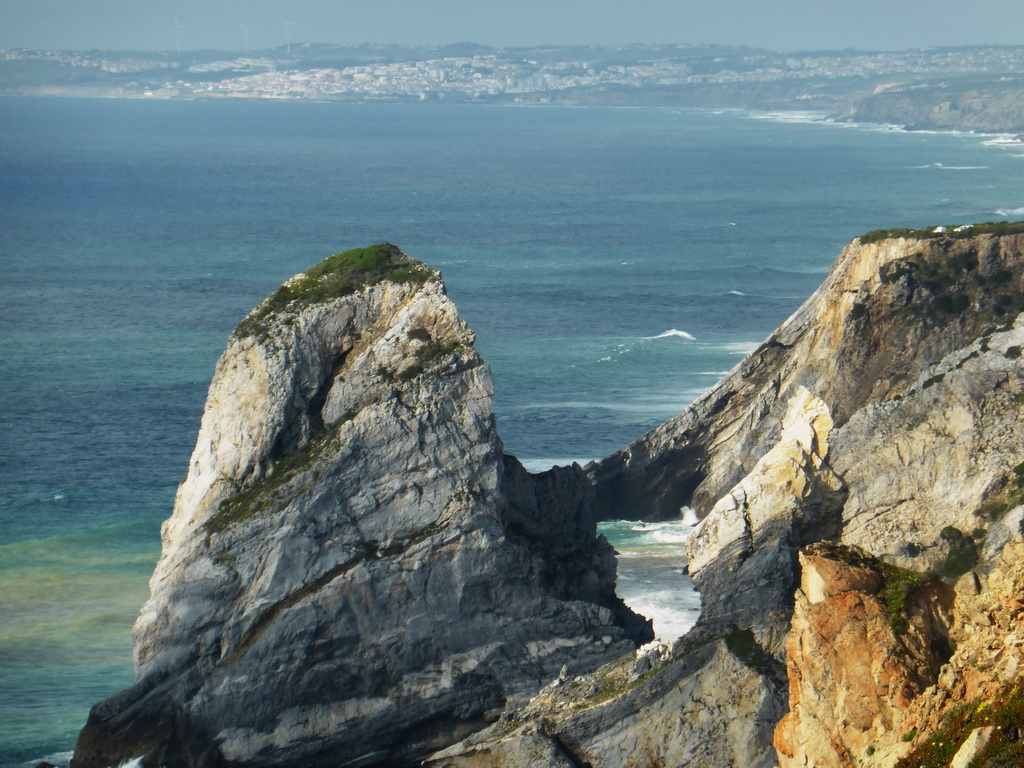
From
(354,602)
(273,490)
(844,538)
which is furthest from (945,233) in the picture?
(273,490)

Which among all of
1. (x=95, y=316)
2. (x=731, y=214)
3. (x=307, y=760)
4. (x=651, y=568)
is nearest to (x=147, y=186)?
(x=731, y=214)

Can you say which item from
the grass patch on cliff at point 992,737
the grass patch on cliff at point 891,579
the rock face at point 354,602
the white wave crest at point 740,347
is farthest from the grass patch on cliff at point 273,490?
the white wave crest at point 740,347

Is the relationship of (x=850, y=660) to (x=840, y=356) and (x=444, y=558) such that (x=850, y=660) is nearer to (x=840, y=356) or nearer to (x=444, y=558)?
(x=444, y=558)

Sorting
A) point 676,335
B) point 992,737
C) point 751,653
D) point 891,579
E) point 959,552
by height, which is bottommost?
point 676,335

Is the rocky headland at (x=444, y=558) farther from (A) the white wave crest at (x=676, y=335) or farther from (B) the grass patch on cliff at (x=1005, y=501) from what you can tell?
(A) the white wave crest at (x=676, y=335)

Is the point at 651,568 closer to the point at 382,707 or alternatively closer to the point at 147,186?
the point at 382,707
